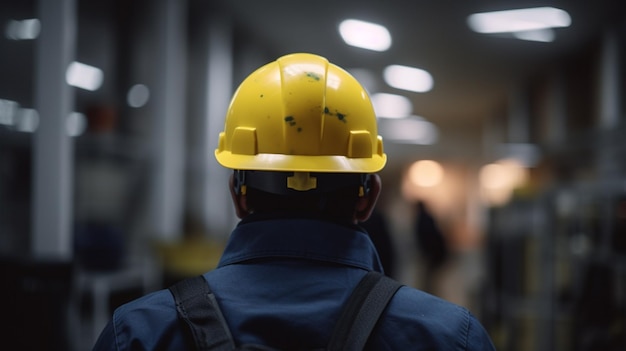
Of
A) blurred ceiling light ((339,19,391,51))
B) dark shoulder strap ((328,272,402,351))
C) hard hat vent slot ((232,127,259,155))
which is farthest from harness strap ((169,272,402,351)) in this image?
blurred ceiling light ((339,19,391,51))

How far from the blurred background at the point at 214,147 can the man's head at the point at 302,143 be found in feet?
7.23

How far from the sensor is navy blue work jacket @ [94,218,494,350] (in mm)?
1022

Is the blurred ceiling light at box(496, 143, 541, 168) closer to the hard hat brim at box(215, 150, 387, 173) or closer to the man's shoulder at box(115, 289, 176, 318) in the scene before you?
the hard hat brim at box(215, 150, 387, 173)

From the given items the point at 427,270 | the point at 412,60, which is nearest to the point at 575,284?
the point at 427,270

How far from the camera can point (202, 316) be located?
1.01 metres

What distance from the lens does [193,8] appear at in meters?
Answer: 7.16

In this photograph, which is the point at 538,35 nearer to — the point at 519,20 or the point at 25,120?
the point at 519,20

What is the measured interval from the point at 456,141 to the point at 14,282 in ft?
52.8

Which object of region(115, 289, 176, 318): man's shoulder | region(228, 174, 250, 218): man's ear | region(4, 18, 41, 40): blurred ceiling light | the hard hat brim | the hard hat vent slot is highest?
region(4, 18, 41, 40): blurred ceiling light

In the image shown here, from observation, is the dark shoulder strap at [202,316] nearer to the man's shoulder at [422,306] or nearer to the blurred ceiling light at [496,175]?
the man's shoulder at [422,306]

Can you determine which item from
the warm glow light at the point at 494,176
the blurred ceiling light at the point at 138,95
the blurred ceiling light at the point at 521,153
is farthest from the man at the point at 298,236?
the warm glow light at the point at 494,176

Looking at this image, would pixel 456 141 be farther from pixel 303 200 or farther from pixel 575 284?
pixel 303 200

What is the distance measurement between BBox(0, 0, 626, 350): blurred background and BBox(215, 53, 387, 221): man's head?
2205mm

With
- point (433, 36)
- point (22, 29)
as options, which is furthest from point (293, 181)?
point (433, 36)
